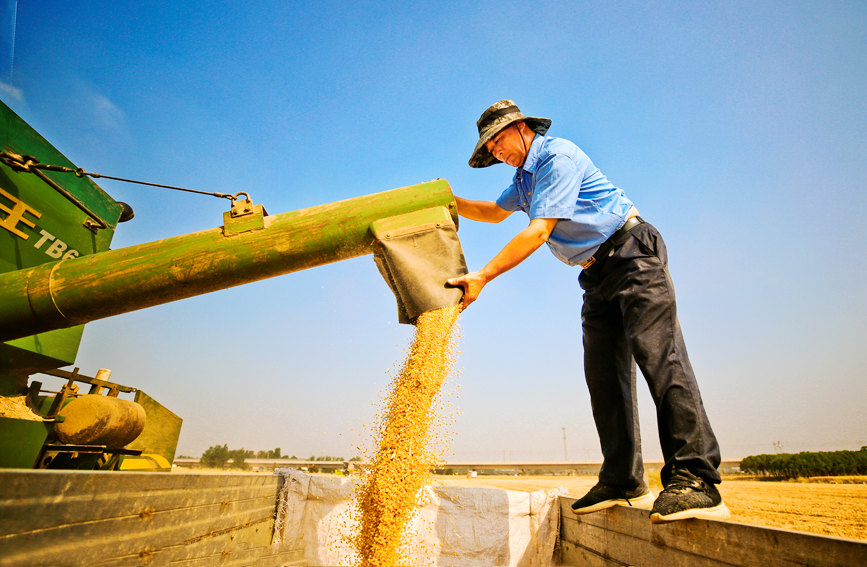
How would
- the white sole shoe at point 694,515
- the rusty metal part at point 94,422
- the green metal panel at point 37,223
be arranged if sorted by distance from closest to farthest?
1. the white sole shoe at point 694,515
2. the green metal panel at point 37,223
3. the rusty metal part at point 94,422

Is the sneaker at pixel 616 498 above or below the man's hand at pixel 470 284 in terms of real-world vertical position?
below

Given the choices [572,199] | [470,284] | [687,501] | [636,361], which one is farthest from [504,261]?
[687,501]

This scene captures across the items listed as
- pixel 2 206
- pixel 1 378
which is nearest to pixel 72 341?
pixel 1 378

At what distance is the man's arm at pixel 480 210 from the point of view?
2.38 metres

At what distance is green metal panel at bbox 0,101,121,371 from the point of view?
2047mm

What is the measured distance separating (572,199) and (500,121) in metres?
0.58

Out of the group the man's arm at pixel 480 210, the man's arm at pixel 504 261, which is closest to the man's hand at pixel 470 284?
the man's arm at pixel 504 261

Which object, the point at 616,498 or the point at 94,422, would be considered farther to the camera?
the point at 94,422

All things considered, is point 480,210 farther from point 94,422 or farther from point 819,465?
point 819,465

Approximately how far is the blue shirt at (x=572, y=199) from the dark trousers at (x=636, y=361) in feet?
0.36

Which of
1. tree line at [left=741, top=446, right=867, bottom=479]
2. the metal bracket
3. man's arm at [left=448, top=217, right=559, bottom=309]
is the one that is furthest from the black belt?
tree line at [left=741, top=446, right=867, bottom=479]

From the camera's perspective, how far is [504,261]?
1748mm

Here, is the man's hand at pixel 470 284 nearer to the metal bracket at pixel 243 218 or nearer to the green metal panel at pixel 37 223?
A: the metal bracket at pixel 243 218

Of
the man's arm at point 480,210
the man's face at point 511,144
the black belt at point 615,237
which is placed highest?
the man's face at point 511,144
